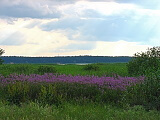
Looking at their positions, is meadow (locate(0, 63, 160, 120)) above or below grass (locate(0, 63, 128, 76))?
below

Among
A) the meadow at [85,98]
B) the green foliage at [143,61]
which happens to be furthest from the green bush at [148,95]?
the green foliage at [143,61]

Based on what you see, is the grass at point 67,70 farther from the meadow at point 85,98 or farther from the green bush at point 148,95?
the green bush at point 148,95

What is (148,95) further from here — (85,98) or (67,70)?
(67,70)

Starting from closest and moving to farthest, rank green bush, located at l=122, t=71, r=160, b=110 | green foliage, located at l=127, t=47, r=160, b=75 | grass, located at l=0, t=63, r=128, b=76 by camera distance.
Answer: green bush, located at l=122, t=71, r=160, b=110, green foliage, located at l=127, t=47, r=160, b=75, grass, located at l=0, t=63, r=128, b=76

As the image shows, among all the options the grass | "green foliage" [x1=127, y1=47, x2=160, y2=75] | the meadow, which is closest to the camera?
the meadow

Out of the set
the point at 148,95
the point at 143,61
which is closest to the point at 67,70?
the point at 143,61

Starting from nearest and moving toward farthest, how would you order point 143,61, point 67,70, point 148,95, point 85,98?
point 148,95 < point 85,98 < point 143,61 < point 67,70

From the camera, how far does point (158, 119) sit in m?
8.46

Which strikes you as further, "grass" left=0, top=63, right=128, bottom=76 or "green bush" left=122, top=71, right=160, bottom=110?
"grass" left=0, top=63, right=128, bottom=76

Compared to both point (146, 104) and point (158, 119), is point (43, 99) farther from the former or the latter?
A: point (158, 119)

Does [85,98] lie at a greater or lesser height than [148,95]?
lesser

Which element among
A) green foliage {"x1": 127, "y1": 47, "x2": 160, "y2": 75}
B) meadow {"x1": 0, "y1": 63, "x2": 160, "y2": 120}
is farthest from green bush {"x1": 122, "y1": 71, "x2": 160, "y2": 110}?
green foliage {"x1": 127, "y1": 47, "x2": 160, "y2": 75}

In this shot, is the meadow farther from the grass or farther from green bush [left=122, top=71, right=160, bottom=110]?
the grass

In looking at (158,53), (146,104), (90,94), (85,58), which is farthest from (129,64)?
(85,58)
